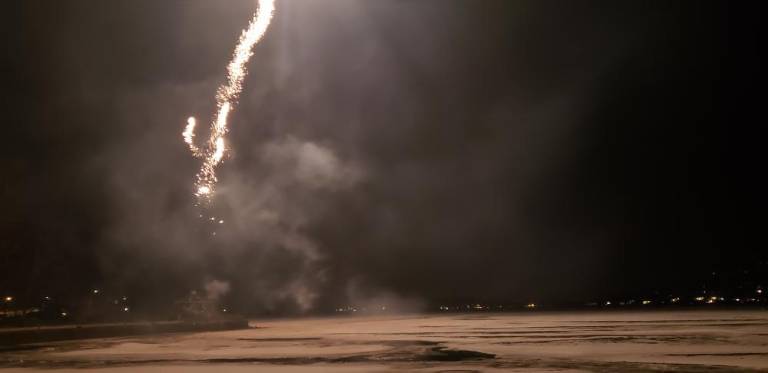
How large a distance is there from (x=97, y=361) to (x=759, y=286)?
12811cm

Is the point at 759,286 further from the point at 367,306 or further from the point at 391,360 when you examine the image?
the point at 391,360

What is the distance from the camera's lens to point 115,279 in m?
44.2

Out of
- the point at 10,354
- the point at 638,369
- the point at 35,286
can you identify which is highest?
the point at 35,286

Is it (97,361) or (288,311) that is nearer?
(97,361)

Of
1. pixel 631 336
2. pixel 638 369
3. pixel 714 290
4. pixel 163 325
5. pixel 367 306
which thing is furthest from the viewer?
pixel 714 290

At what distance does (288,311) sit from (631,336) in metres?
53.8

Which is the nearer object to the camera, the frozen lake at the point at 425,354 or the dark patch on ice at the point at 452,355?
the frozen lake at the point at 425,354

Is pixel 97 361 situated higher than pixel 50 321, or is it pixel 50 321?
pixel 50 321

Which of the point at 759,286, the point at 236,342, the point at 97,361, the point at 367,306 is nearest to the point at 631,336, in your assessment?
the point at 236,342

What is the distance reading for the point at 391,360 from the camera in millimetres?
Result: 16141

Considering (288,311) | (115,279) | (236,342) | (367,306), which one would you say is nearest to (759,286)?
(367,306)

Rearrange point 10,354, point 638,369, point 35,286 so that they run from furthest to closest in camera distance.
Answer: point 35,286
point 10,354
point 638,369

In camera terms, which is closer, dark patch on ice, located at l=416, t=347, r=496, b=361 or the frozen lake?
the frozen lake

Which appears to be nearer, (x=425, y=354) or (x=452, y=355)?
(x=452, y=355)
